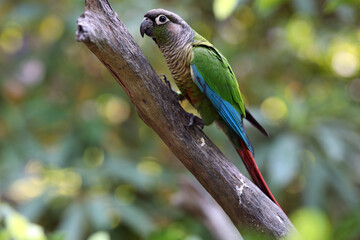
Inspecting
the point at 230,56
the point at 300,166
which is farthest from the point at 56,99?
the point at 300,166

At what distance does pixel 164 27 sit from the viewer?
1.51 meters

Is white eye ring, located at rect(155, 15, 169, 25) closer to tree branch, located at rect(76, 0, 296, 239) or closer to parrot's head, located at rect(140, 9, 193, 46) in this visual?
parrot's head, located at rect(140, 9, 193, 46)

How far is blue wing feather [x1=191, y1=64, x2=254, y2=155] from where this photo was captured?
57.3 inches

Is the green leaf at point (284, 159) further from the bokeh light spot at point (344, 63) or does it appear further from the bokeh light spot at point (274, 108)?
the bokeh light spot at point (344, 63)

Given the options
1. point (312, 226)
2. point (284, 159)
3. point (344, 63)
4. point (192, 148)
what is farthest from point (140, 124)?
point (312, 226)

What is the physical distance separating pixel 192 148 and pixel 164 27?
0.52 metres

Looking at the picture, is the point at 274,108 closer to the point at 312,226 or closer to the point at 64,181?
the point at 64,181

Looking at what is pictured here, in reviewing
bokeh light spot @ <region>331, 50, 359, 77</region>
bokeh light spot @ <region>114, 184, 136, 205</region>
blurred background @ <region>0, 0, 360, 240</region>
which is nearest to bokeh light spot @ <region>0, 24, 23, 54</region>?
blurred background @ <region>0, 0, 360, 240</region>

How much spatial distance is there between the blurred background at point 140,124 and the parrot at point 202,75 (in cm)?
74

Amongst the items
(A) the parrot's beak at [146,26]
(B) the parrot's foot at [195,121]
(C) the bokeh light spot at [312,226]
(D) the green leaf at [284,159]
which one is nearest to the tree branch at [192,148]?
(B) the parrot's foot at [195,121]

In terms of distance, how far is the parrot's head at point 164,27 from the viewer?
150 cm

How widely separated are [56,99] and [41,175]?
67 cm

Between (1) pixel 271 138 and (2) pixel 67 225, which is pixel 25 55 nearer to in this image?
(2) pixel 67 225

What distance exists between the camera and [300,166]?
99.7 inches
